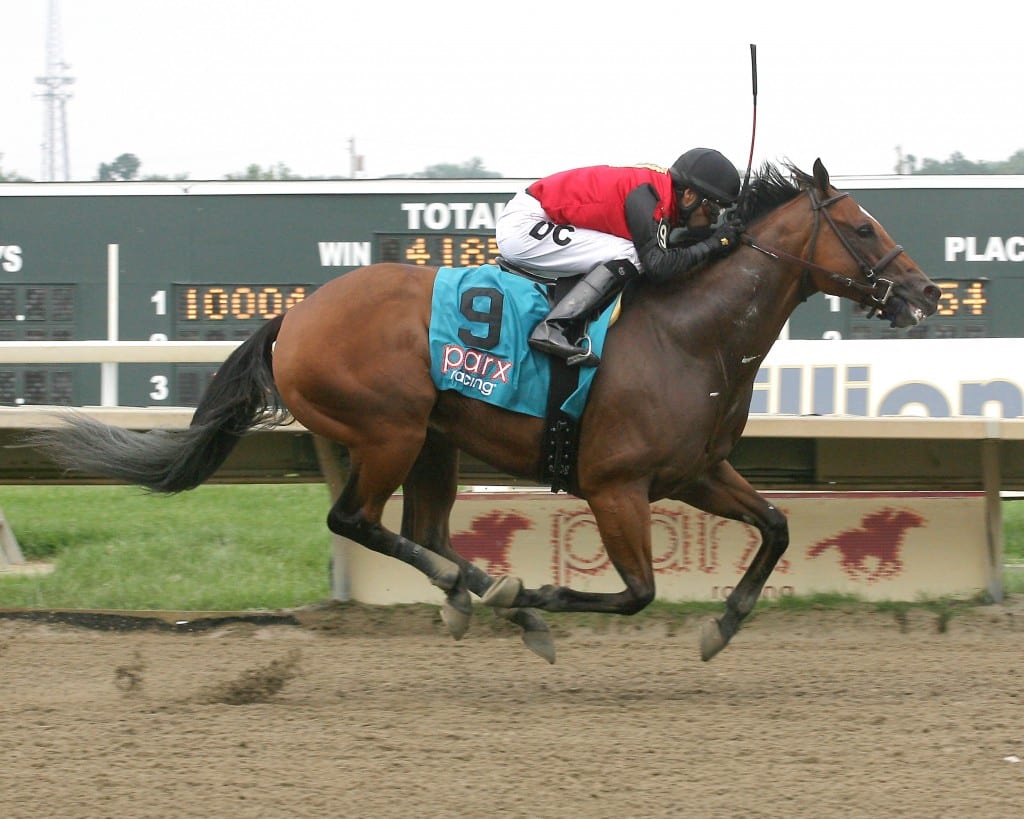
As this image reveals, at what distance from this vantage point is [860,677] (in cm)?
500

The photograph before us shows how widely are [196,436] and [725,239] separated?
217cm

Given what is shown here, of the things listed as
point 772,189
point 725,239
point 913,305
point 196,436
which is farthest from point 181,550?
point 913,305

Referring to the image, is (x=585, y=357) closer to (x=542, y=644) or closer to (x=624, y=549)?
(x=624, y=549)

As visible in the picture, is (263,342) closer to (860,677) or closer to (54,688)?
(54,688)

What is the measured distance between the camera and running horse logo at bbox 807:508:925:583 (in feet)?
21.6

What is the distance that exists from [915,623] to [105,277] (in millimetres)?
6666

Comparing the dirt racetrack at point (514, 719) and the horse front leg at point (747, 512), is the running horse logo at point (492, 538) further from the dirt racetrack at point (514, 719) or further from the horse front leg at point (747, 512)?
the horse front leg at point (747, 512)

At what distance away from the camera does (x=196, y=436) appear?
5.24 meters

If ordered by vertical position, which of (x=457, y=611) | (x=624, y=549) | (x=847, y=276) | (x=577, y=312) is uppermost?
(x=847, y=276)

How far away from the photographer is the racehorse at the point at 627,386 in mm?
4754

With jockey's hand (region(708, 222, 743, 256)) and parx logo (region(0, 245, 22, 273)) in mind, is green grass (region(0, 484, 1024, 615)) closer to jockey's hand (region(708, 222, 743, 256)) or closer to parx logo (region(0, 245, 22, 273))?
parx logo (region(0, 245, 22, 273))

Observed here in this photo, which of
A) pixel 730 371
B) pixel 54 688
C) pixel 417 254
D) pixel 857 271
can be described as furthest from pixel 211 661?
pixel 417 254

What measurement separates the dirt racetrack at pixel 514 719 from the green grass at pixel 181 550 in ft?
2.05

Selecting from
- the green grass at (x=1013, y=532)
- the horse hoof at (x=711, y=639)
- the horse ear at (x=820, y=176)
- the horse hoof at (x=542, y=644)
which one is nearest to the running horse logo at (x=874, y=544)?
the green grass at (x=1013, y=532)
